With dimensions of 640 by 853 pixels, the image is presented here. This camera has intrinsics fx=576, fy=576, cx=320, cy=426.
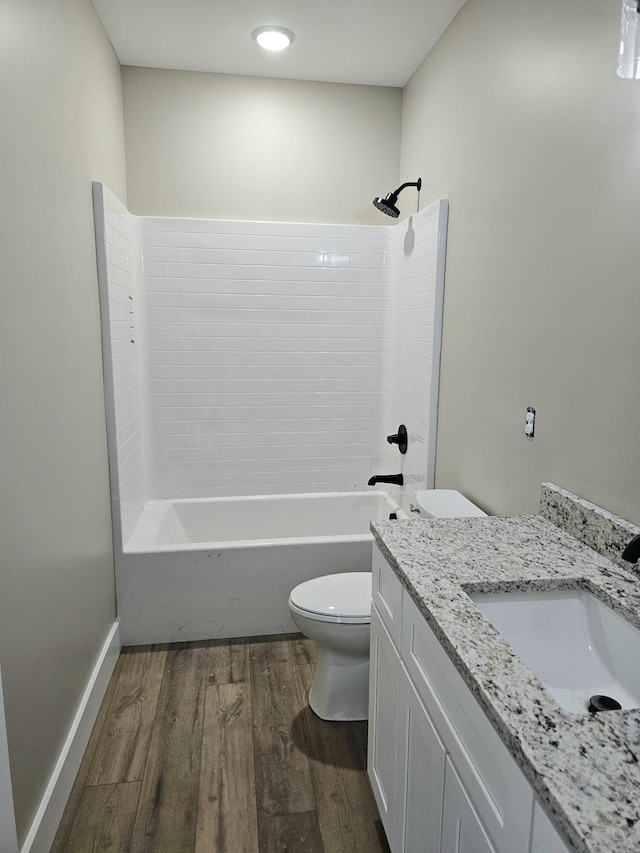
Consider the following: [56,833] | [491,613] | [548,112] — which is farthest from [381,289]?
[56,833]

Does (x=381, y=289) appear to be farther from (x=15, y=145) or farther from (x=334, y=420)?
(x=15, y=145)

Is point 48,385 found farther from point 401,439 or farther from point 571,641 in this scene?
point 401,439

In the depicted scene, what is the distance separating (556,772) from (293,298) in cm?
280

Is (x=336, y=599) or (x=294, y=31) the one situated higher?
(x=294, y=31)

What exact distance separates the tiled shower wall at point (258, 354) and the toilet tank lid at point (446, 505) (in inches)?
47.1

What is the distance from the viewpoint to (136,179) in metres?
3.01

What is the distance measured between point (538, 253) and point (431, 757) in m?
1.42

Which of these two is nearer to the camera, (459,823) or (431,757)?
(459,823)

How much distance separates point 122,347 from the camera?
271 centimetres

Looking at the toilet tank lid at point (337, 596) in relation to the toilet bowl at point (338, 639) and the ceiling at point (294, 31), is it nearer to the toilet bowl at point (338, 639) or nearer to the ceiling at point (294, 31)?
the toilet bowl at point (338, 639)

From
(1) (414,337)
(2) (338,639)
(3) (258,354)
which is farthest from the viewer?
(3) (258,354)

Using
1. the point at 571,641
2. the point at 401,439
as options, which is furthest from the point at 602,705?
the point at 401,439

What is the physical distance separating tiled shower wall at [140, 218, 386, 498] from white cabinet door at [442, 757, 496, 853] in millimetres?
2384

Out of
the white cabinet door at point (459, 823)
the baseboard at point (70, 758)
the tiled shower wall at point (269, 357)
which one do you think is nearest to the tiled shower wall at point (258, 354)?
the tiled shower wall at point (269, 357)
